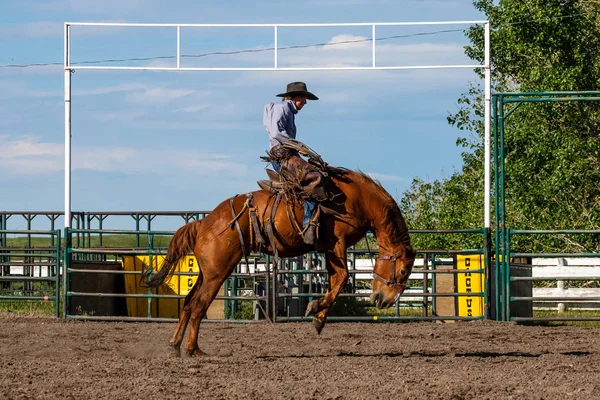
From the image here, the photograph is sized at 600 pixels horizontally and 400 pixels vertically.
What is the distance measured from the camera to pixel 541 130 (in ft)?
74.7

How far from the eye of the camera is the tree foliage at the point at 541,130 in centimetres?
2167

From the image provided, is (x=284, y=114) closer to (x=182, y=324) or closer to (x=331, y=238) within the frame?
(x=331, y=238)

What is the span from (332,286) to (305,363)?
734mm

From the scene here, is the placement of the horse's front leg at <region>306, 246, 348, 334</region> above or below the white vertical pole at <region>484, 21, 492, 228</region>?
below

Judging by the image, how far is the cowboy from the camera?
8750mm

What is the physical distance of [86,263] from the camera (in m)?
14.0

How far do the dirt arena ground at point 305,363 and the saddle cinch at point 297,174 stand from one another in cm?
153

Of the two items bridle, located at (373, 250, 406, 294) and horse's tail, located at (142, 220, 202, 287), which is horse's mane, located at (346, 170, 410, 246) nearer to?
bridle, located at (373, 250, 406, 294)

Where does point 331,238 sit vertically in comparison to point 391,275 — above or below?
above

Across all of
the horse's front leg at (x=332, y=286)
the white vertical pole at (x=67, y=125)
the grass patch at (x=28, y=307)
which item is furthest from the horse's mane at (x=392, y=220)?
the grass patch at (x=28, y=307)

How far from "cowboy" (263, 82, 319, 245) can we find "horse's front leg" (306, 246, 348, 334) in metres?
1.03

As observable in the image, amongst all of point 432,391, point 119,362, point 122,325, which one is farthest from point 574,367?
point 122,325

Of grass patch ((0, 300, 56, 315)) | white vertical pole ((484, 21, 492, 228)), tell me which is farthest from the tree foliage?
grass patch ((0, 300, 56, 315))

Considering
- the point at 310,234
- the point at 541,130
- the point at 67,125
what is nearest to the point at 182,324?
the point at 310,234
